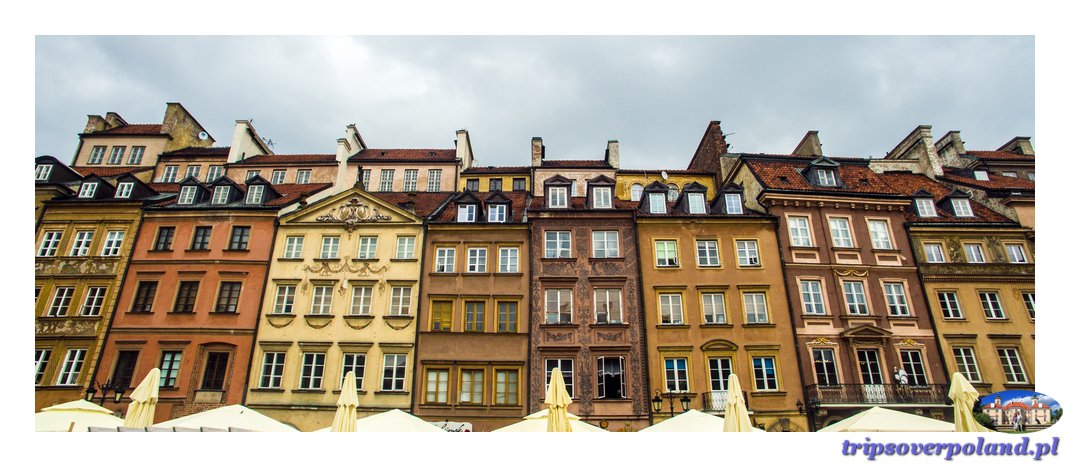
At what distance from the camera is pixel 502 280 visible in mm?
23422

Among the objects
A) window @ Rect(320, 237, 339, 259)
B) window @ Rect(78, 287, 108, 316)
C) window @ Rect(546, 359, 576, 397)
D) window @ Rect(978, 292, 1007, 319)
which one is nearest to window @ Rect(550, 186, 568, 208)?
window @ Rect(546, 359, 576, 397)

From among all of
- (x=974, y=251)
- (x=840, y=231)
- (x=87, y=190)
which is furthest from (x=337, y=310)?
(x=974, y=251)

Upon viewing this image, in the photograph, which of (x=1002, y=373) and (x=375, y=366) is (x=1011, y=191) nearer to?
(x=1002, y=373)

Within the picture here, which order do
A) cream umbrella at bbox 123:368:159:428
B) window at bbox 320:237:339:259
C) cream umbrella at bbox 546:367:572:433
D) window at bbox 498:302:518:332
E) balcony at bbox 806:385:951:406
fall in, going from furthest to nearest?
window at bbox 320:237:339:259
window at bbox 498:302:518:332
balcony at bbox 806:385:951:406
cream umbrella at bbox 123:368:159:428
cream umbrella at bbox 546:367:572:433

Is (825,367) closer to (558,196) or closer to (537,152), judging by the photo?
(558,196)

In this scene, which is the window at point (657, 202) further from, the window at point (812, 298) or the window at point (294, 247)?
the window at point (294, 247)

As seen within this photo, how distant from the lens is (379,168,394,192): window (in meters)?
31.0

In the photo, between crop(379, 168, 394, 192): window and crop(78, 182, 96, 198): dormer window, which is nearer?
crop(78, 182, 96, 198): dormer window

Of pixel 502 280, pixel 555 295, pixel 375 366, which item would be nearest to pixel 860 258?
pixel 555 295

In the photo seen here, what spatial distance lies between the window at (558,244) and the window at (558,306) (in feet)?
5.22

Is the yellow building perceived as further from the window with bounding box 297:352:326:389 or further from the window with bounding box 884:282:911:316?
the window with bounding box 884:282:911:316

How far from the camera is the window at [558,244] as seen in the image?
78.2 ft

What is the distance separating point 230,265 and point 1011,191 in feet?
115

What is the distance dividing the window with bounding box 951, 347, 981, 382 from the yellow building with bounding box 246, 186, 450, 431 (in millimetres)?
20870
